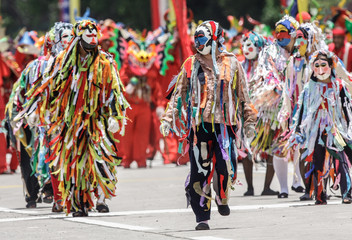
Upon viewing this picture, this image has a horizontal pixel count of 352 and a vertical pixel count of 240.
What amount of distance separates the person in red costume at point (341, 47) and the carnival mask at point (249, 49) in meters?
3.58

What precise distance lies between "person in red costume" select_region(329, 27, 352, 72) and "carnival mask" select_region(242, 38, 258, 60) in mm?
3579

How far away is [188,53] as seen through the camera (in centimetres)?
1967

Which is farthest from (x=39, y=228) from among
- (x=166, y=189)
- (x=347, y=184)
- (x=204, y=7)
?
(x=204, y=7)

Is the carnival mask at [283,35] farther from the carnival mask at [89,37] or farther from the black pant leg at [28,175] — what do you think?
the black pant leg at [28,175]

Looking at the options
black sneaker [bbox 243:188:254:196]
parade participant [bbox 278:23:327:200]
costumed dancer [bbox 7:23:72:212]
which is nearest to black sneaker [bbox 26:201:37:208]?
costumed dancer [bbox 7:23:72:212]

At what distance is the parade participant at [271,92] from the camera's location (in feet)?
45.8

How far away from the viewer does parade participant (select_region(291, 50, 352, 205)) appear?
1232cm

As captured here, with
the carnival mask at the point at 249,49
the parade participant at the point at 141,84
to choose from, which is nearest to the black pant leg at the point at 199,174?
the carnival mask at the point at 249,49

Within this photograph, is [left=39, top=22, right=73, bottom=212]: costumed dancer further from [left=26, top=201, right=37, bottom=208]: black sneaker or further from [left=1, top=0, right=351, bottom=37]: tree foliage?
[left=1, top=0, right=351, bottom=37]: tree foliage

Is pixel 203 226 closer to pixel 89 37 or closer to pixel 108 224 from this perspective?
pixel 108 224

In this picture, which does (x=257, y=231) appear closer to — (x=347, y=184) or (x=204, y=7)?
(x=347, y=184)

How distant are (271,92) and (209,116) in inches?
140

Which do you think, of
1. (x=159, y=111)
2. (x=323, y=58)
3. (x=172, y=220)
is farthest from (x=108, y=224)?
(x=159, y=111)

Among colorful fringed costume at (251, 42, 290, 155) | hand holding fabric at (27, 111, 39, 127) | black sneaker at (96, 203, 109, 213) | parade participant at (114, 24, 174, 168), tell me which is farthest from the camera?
parade participant at (114, 24, 174, 168)
